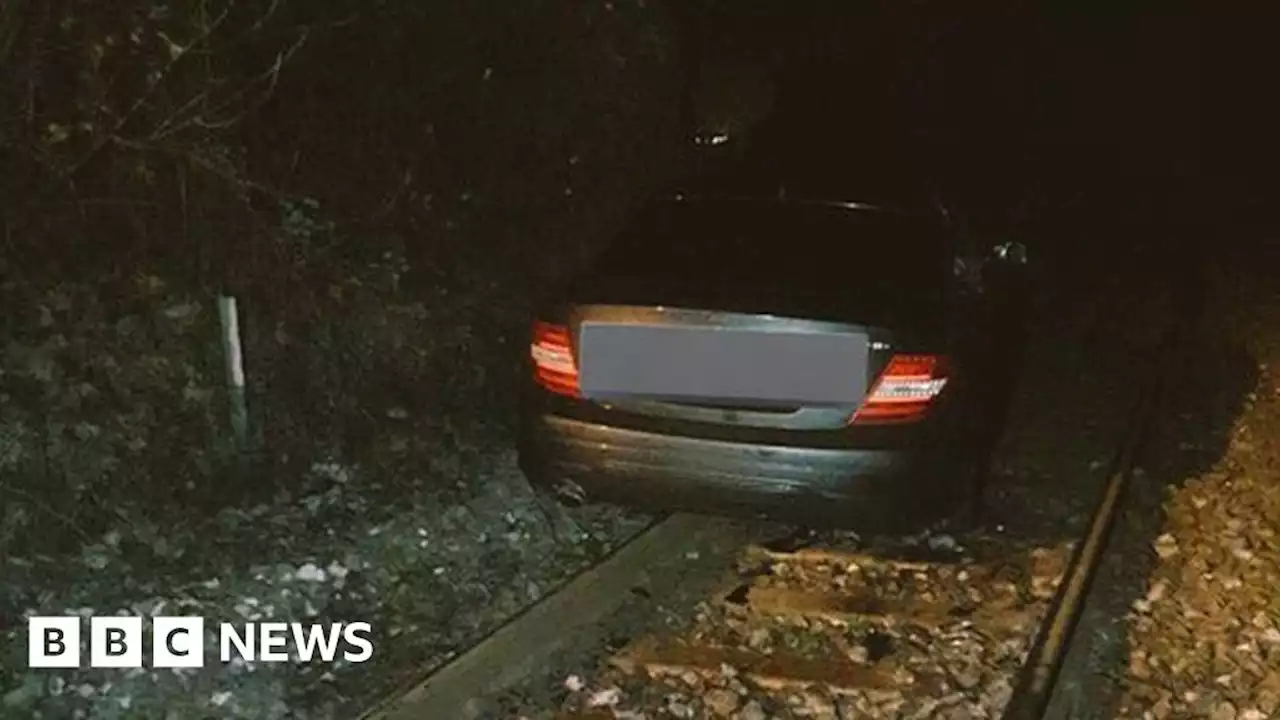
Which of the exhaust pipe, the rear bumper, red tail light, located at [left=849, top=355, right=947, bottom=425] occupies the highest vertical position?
red tail light, located at [left=849, top=355, right=947, bottom=425]

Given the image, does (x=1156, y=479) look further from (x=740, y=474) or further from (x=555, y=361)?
(x=555, y=361)

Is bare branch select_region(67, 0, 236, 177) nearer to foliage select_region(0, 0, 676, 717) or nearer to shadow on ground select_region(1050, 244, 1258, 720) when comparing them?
foliage select_region(0, 0, 676, 717)

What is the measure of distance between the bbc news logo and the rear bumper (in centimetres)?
103

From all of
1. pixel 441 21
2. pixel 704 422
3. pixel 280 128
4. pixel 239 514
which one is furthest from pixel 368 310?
pixel 704 422

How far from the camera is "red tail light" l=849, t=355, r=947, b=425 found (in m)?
5.08

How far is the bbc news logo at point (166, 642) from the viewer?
4.07 metres

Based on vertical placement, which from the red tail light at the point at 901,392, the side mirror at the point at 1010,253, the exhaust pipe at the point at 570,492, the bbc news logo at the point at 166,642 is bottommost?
the bbc news logo at the point at 166,642

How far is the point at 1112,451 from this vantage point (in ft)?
24.3

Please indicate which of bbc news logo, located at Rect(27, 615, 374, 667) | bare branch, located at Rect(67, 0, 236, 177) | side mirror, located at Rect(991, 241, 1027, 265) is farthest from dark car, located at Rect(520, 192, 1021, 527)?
bare branch, located at Rect(67, 0, 236, 177)

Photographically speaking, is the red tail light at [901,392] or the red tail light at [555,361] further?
the red tail light at [555,361]

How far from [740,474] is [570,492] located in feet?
1.80

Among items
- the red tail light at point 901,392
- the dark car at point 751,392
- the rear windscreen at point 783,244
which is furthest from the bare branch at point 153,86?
the red tail light at point 901,392

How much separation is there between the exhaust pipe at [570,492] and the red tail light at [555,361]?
0.91 feet

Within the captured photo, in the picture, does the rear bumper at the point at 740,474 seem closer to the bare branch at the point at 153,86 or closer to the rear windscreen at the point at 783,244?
the rear windscreen at the point at 783,244
